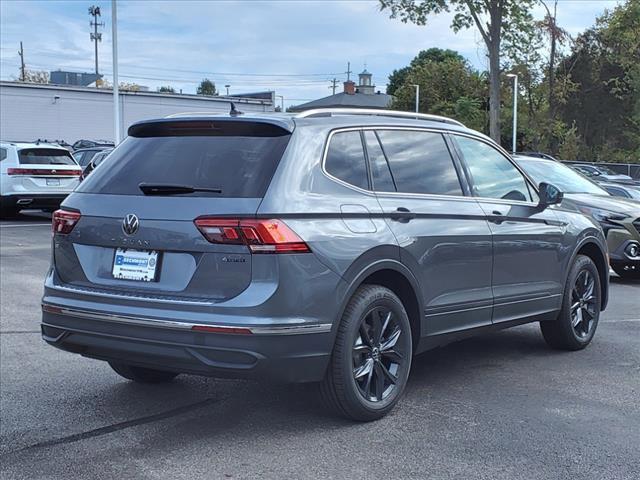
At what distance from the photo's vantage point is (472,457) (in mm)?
4082

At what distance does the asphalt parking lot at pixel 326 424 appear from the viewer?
3.96 metres

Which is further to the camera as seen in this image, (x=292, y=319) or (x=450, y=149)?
(x=450, y=149)

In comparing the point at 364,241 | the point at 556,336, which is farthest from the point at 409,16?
the point at 364,241


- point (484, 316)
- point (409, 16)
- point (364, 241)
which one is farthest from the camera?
point (409, 16)

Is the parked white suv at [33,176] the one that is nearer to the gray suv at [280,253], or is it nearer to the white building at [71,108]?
the gray suv at [280,253]

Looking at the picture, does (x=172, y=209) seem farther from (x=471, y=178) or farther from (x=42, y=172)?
(x=42, y=172)

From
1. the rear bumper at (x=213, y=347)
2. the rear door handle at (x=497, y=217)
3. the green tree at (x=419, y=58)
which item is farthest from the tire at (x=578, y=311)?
the green tree at (x=419, y=58)

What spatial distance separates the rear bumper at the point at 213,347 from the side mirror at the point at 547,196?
2.67 m

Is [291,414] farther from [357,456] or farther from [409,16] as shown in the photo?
[409,16]

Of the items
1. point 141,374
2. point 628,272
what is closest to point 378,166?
point 141,374

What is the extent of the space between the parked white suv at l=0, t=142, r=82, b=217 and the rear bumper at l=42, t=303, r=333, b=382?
1382cm

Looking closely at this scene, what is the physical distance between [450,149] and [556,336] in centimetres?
204

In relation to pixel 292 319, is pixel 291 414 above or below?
below

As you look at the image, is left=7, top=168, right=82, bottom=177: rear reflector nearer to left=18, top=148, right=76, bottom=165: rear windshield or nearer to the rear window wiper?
left=18, top=148, right=76, bottom=165: rear windshield
